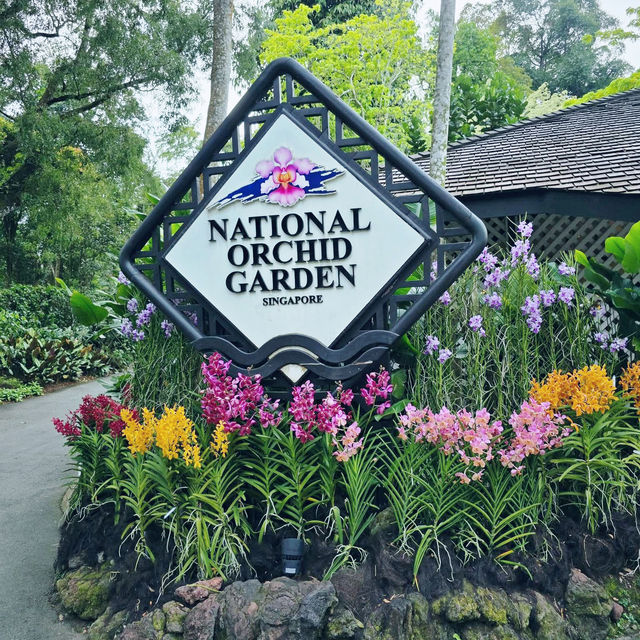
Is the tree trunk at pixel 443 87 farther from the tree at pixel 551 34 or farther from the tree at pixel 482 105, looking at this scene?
the tree at pixel 551 34

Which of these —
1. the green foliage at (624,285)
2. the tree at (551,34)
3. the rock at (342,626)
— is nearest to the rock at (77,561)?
the rock at (342,626)

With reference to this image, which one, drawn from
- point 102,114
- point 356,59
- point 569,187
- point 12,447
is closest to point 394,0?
point 356,59

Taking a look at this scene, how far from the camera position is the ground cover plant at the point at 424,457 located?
3.07 m

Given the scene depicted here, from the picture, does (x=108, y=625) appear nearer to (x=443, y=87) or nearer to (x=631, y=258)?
(x=631, y=258)

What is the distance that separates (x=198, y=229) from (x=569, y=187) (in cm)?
429

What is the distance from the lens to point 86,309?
15.0 feet

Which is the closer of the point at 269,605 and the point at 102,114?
the point at 269,605

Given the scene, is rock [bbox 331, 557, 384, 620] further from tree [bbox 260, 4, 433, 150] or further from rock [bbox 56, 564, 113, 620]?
tree [bbox 260, 4, 433, 150]

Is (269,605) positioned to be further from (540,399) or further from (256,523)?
(540,399)

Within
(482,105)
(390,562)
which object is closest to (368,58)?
(482,105)

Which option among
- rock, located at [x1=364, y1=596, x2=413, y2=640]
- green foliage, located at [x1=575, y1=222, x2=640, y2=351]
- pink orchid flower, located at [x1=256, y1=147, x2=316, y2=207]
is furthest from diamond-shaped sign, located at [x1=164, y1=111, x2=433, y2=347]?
rock, located at [x1=364, y1=596, x2=413, y2=640]

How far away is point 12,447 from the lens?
6.91 metres

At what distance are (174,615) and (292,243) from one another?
7.01 ft

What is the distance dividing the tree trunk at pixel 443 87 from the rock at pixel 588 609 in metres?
4.38
